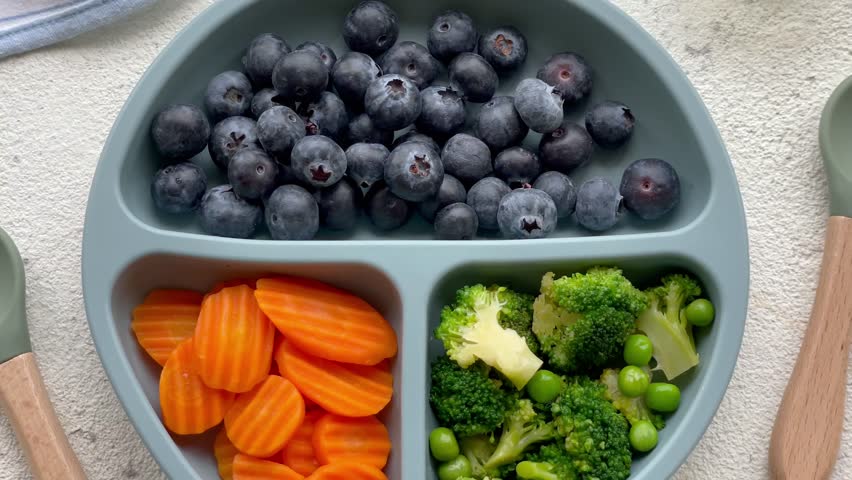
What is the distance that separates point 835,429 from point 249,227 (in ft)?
3.46

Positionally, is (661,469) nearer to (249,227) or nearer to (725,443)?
(725,443)

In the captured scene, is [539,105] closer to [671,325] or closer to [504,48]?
[504,48]

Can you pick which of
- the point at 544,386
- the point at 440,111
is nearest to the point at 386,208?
the point at 440,111

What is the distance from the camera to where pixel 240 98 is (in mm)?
1429

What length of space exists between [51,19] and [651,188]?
3.65 feet

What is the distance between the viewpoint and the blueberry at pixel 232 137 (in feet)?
4.57

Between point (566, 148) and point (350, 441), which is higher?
point (566, 148)

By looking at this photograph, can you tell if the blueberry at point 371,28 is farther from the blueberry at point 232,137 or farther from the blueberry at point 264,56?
the blueberry at point 232,137

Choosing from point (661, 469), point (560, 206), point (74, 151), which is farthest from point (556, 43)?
point (74, 151)

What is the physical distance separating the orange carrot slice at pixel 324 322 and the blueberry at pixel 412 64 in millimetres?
395

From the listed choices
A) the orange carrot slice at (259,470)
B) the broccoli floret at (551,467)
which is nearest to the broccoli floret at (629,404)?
the broccoli floret at (551,467)

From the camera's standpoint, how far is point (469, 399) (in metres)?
1.33

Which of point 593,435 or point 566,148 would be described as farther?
point 566,148

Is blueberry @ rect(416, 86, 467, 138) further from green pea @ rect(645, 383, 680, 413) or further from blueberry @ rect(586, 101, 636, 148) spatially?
green pea @ rect(645, 383, 680, 413)
